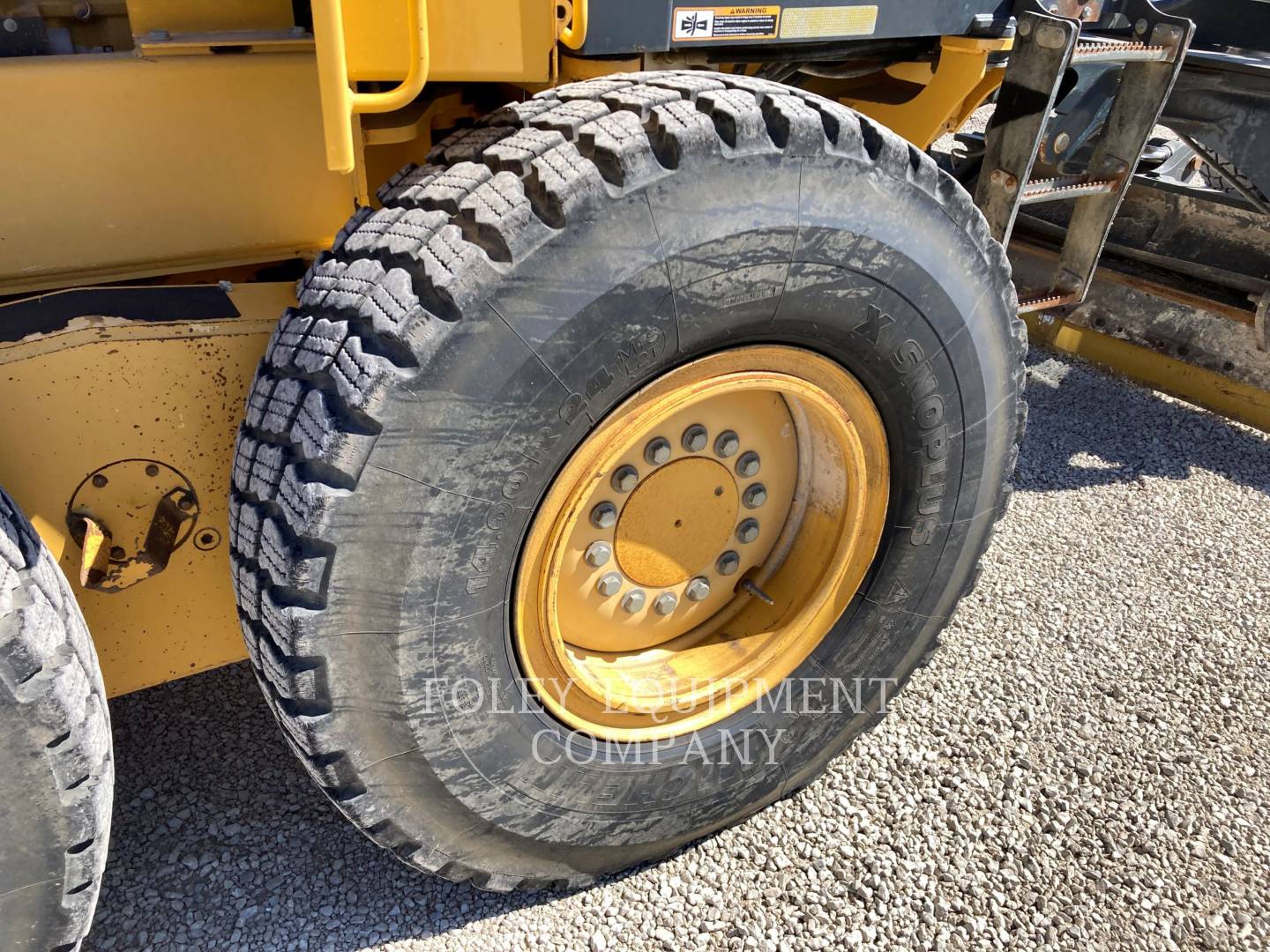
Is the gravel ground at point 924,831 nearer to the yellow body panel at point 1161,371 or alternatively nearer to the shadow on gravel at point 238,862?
the shadow on gravel at point 238,862

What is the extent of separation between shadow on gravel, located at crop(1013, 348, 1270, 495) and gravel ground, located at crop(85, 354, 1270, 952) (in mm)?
871

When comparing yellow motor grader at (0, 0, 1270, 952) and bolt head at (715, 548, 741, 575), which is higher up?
yellow motor grader at (0, 0, 1270, 952)

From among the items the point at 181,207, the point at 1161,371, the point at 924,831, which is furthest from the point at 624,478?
the point at 1161,371

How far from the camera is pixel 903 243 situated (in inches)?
72.2

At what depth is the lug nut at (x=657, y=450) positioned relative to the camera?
1.98 meters

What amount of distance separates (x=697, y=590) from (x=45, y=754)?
129 centimetres

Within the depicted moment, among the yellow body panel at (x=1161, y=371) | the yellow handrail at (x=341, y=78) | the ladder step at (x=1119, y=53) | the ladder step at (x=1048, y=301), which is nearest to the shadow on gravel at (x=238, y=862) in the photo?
the yellow handrail at (x=341, y=78)

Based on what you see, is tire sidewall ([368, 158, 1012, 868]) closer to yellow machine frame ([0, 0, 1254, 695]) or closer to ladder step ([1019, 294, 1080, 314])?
yellow machine frame ([0, 0, 1254, 695])

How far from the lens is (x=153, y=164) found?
5.87 feet

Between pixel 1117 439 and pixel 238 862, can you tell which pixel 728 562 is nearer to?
pixel 238 862

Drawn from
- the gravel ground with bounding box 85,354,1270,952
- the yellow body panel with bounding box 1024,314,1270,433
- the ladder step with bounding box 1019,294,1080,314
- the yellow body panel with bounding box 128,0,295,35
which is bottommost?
the gravel ground with bounding box 85,354,1270,952

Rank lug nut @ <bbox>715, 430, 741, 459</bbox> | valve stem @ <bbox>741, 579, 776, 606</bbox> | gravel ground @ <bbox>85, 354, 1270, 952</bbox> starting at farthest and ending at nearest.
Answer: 1. valve stem @ <bbox>741, 579, 776, 606</bbox>
2. gravel ground @ <bbox>85, 354, 1270, 952</bbox>
3. lug nut @ <bbox>715, 430, 741, 459</bbox>

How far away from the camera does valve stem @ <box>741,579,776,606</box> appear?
7.50ft

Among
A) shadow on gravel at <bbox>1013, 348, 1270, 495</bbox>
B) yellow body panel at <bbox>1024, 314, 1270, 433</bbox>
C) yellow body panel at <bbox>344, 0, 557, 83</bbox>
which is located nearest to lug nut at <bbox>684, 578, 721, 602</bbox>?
yellow body panel at <bbox>344, 0, 557, 83</bbox>
